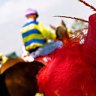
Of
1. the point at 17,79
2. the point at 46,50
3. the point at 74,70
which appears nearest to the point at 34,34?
the point at 46,50

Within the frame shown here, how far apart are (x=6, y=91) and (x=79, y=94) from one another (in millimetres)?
597

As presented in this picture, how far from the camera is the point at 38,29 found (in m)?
7.92

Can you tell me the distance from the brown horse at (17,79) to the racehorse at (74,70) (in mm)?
253

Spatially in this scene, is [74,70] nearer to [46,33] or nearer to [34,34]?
[46,33]

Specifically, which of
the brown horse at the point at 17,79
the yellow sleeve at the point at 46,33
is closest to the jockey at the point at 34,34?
the yellow sleeve at the point at 46,33

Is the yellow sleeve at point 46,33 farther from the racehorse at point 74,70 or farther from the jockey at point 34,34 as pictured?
the racehorse at point 74,70

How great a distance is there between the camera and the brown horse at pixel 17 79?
2.75 m

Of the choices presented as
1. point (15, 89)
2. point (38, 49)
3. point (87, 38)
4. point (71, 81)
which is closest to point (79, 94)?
point (71, 81)

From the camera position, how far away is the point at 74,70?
2338 millimetres

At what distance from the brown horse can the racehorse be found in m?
0.25

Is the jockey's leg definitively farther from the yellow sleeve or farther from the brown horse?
the brown horse

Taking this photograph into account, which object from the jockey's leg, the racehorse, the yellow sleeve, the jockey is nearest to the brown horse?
the racehorse

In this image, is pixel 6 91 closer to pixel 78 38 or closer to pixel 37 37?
pixel 78 38

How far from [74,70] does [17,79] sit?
48cm
